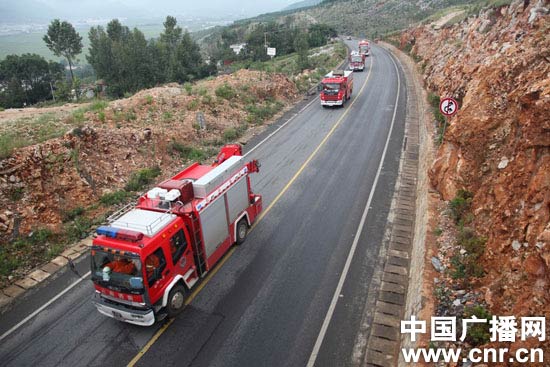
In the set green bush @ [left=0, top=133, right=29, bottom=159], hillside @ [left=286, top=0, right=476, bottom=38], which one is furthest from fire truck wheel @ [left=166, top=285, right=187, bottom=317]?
hillside @ [left=286, top=0, right=476, bottom=38]

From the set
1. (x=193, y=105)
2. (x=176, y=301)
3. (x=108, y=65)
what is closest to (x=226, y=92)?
(x=193, y=105)

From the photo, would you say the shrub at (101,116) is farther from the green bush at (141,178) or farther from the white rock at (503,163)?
the white rock at (503,163)

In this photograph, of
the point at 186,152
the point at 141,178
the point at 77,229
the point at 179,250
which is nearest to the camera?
the point at 179,250

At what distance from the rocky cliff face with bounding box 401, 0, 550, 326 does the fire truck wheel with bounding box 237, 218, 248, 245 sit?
7.97 m

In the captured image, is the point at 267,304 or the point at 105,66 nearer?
the point at 267,304

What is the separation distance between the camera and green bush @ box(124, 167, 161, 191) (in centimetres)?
1814

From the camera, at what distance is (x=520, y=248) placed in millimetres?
8672

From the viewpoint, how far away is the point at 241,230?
13.7m

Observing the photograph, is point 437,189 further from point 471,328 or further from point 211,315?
point 211,315

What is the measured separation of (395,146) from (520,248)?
14676 mm

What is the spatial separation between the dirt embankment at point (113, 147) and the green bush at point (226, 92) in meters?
0.09

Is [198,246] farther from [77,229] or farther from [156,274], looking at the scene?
[77,229]

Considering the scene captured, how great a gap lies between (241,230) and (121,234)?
5.27m

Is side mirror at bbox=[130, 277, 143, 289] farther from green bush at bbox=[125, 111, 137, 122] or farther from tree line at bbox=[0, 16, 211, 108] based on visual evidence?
tree line at bbox=[0, 16, 211, 108]
